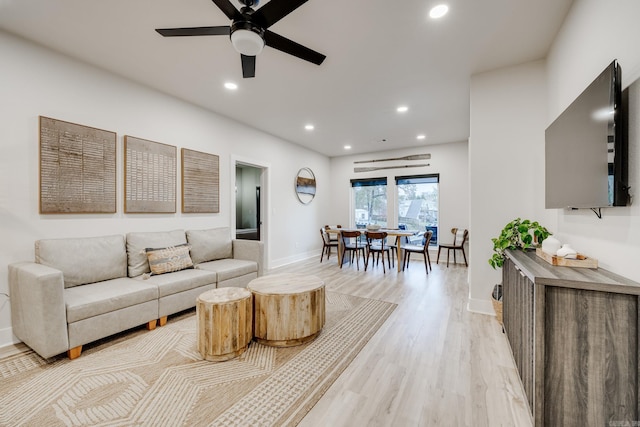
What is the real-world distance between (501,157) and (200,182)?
4.01m

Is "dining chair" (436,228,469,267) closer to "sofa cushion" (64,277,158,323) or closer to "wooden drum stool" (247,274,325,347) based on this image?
"wooden drum stool" (247,274,325,347)

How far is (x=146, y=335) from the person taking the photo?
2.52 m

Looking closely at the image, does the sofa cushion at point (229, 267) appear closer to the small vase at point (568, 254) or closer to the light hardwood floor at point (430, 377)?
the light hardwood floor at point (430, 377)

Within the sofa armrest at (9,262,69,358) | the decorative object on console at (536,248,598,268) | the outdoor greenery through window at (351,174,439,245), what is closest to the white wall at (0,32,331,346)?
the sofa armrest at (9,262,69,358)

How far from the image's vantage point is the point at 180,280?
9.37 ft

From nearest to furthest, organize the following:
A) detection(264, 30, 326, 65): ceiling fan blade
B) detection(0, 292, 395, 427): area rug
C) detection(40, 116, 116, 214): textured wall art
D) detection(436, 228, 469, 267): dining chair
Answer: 1. detection(0, 292, 395, 427): area rug
2. detection(264, 30, 326, 65): ceiling fan blade
3. detection(40, 116, 116, 214): textured wall art
4. detection(436, 228, 469, 267): dining chair

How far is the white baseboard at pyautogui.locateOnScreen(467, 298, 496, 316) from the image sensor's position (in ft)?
9.89

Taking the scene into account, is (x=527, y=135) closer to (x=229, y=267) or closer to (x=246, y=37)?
(x=246, y=37)

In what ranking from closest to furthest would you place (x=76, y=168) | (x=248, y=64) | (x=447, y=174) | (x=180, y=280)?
(x=248, y=64) → (x=76, y=168) → (x=180, y=280) → (x=447, y=174)

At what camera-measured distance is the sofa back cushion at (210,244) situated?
11.9 feet

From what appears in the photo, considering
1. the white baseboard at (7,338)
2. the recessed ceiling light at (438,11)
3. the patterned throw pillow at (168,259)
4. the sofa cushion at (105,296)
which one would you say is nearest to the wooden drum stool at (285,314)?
the sofa cushion at (105,296)

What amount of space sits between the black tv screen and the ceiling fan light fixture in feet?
6.74

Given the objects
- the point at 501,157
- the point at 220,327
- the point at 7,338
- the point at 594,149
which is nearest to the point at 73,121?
the point at 7,338

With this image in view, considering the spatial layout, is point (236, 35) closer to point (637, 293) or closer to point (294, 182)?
point (637, 293)
